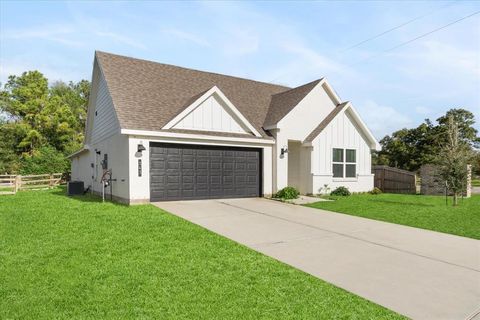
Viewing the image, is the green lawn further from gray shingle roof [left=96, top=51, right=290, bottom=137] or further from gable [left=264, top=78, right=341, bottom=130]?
gray shingle roof [left=96, top=51, right=290, bottom=137]

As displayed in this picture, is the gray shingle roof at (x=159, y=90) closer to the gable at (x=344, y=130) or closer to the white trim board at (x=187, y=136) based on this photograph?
the white trim board at (x=187, y=136)

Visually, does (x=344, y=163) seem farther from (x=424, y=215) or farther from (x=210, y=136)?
(x=210, y=136)

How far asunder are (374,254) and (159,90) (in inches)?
495

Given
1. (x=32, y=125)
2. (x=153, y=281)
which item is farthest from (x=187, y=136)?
(x=32, y=125)

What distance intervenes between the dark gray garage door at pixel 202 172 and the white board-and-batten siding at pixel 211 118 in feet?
3.09

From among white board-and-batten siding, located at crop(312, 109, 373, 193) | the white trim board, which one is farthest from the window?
the white trim board

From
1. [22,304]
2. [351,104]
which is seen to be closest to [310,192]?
[351,104]

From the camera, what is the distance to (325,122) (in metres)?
17.1

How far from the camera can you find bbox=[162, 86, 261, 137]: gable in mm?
13653

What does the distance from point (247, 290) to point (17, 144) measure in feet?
145

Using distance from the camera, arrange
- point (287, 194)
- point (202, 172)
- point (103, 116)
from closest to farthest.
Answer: point (202, 172), point (287, 194), point (103, 116)

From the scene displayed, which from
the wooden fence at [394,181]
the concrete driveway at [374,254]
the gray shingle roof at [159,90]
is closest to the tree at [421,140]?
the wooden fence at [394,181]

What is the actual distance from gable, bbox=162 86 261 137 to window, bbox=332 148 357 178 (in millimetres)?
5113

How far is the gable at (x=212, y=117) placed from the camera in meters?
13.7
